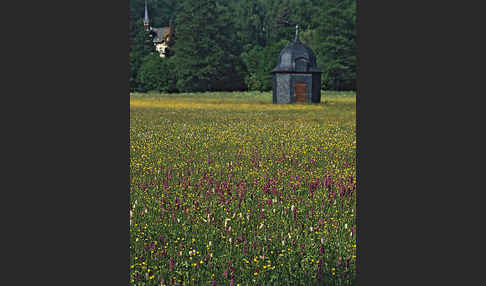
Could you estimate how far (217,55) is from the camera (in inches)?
2847

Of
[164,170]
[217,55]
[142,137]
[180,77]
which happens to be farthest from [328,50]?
[164,170]

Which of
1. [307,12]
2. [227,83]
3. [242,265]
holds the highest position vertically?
[307,12]

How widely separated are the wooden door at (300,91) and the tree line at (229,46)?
1517 cm

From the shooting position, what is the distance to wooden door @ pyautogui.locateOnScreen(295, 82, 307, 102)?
4450 centimetres

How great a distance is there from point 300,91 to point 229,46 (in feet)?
109

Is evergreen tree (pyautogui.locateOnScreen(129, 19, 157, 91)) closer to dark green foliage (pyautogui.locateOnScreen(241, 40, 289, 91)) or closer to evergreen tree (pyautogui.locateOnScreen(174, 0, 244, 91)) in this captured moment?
evergreen tree (pyautogui.locateOnScreen(174, 0, 244, 91))

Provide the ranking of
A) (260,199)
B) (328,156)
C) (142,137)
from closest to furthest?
1. (260,199)
2. (328,156)
3. (142,137)

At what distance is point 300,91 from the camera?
44.7 m

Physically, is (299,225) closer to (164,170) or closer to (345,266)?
(345,266)

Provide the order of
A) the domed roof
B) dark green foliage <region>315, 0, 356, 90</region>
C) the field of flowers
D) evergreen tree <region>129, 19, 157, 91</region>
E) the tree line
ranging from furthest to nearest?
evergreen tree <region>129, 19, 157, 91</region> → the tree line → dark green foliage <region>315, 0, 356, 90</region> → the domed roof → the field of flowers

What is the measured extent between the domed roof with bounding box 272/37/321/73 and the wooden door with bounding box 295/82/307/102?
152 centimetres

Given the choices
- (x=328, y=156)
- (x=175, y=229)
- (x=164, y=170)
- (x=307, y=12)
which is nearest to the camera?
(x=175, y=229)

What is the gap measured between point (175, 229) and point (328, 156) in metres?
6.84

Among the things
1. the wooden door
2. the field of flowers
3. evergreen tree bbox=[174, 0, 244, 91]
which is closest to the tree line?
evergreen tree bbox=[174, 0, 244, 91]
